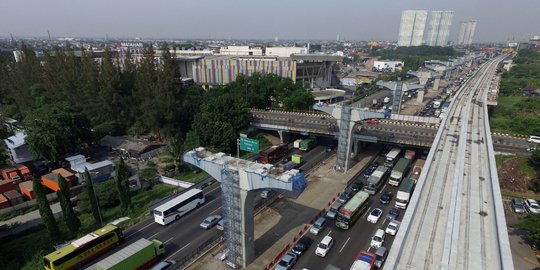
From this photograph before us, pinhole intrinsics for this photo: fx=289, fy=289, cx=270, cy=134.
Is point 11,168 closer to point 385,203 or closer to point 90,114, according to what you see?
point 90,114

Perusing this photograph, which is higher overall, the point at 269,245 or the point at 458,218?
the point at 458,218

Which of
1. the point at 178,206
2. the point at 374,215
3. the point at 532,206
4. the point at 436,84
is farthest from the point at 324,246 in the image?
the point at 436,84

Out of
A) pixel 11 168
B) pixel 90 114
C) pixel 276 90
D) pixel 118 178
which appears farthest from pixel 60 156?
pixel 276 90

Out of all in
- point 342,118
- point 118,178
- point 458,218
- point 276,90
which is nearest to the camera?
point 458,218

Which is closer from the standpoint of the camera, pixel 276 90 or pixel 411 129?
pixel 411 129

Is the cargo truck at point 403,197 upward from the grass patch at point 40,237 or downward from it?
upward

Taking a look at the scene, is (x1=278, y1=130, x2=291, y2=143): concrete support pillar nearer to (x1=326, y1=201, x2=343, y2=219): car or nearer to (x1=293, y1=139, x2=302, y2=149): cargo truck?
(x1=293, y1=139, x2=302, y2=149): cargo truck

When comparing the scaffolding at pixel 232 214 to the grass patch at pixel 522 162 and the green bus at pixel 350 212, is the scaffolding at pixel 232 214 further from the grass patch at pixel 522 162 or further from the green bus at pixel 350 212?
the grass patch at pixel 522 162

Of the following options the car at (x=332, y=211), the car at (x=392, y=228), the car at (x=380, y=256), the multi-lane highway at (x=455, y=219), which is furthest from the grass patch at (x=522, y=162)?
the car at (x=380, y=256)
